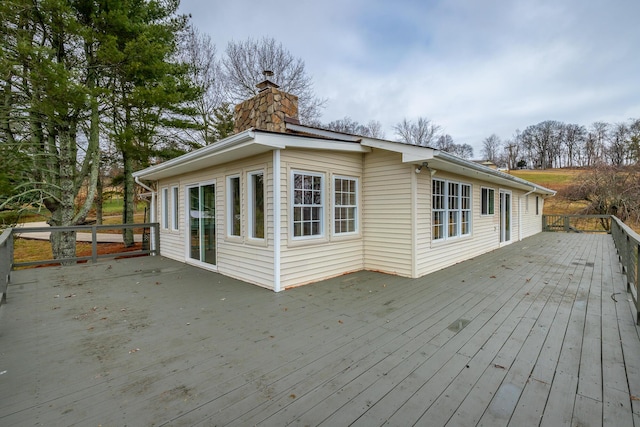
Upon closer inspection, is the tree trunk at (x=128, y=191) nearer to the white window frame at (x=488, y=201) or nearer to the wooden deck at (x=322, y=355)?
the wooden deck at (x=322, y=355)

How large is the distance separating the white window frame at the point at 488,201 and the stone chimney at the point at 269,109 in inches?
236

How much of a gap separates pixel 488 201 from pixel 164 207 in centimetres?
995

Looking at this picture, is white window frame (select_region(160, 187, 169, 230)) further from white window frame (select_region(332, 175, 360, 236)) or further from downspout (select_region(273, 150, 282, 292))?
white window frame (select_region(332, 175, 360, 236))

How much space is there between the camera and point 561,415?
70.9 inches

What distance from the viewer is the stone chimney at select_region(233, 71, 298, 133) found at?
619cm

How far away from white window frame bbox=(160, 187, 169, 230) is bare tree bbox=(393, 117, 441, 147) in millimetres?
23966

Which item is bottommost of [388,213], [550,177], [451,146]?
[388,213]

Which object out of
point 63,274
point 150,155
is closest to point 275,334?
point 63,274

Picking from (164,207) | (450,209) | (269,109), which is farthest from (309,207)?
(164,207)

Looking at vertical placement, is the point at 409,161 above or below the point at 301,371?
above

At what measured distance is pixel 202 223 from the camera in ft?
21.8

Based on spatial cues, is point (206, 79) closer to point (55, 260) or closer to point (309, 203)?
point (55, 260)

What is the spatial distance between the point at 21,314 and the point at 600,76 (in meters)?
17.6

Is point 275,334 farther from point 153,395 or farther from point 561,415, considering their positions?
point 561,415
